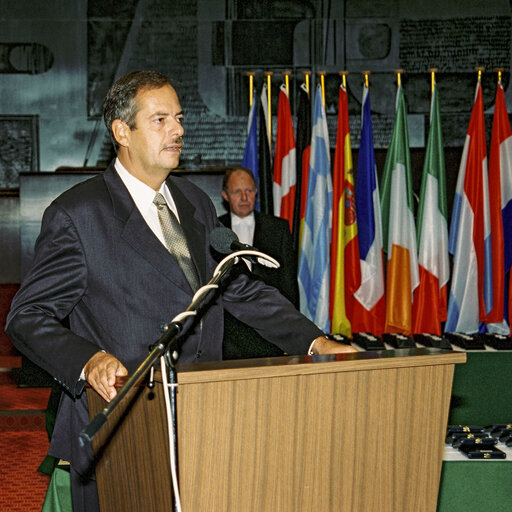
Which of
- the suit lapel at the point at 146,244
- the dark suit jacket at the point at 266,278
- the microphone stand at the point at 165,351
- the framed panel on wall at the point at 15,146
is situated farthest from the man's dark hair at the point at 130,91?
the framed panel on wall at the point at 15,146

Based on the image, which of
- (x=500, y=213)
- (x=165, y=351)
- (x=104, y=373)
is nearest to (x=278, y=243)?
(x=500, y=213)

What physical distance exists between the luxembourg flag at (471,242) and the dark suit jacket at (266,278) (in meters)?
2.06

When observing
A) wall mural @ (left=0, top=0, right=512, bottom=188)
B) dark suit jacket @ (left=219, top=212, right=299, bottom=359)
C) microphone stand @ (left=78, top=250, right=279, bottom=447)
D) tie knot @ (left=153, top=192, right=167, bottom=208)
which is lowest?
dark suit jacket @ (left=219, top=212, right=299, bottom=359)

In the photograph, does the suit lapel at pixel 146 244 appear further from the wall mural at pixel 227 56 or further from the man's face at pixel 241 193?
the wall mural at pixel 227 56

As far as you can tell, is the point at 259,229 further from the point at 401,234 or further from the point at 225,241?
the point at 225,241

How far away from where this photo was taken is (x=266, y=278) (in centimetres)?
545

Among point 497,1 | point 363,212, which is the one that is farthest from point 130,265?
point 497,1

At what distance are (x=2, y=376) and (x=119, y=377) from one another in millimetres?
5073

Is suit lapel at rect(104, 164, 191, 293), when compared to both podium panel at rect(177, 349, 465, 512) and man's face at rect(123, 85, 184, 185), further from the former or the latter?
podium panel at rect(177, 349, 465, 512)

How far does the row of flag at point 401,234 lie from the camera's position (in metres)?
7.14

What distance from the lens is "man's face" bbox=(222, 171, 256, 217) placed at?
5.84 m

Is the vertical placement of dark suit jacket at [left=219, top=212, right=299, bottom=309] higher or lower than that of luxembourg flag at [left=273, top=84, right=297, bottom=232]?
lower

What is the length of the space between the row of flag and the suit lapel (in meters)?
5.06

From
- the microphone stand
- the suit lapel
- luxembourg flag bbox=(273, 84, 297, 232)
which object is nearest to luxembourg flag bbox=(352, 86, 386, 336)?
luxembourg flag bbox=(273, 84, 297, 232)
